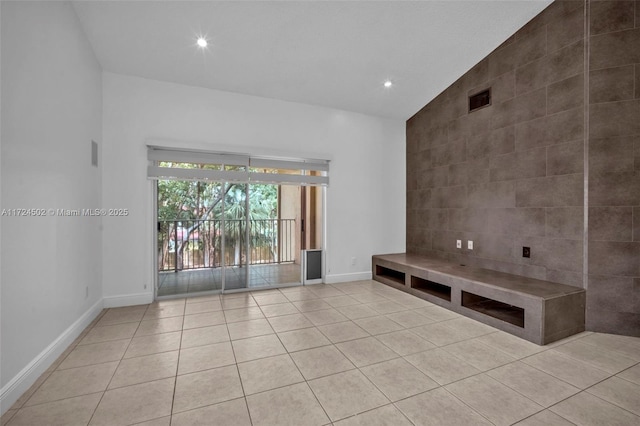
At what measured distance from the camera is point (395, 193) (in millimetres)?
5465

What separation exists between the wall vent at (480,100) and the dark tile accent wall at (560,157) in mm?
79

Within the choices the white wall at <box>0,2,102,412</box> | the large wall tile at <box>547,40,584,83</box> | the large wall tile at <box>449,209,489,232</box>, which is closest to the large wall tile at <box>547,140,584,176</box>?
the large wall tile at <box>547,40,584,83</box>

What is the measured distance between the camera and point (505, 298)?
2986 mm

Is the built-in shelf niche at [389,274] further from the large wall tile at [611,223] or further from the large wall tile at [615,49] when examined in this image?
the large wall tile at [615,49]

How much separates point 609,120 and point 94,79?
18.5 feet

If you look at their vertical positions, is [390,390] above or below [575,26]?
below

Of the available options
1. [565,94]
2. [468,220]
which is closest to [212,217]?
[468,220]

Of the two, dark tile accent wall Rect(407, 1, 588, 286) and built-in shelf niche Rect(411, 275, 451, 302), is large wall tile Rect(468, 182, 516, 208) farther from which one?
built-in shelf niche Rect(411, 275, 451, 302)

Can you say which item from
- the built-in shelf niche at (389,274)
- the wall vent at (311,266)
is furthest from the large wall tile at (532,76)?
the wall vent at (311,266)

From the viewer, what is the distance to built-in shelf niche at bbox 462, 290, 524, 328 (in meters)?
3.13

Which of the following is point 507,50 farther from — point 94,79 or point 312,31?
point 94,79

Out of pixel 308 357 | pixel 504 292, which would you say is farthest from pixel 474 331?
pixel 308 357

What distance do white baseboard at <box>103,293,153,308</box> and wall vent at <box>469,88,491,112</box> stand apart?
5299 mm

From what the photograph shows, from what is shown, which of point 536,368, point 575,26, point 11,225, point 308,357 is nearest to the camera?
point 11,225
